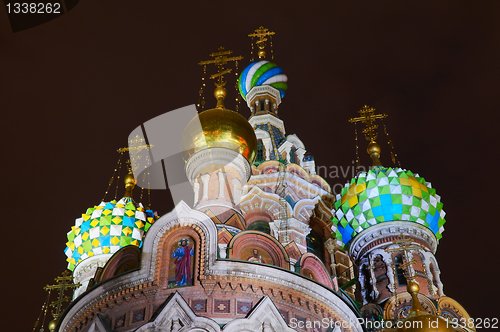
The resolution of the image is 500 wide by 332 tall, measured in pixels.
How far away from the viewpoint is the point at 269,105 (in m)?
25.0

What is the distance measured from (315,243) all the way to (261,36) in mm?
9170

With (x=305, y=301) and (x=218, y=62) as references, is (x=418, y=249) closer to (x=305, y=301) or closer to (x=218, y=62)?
(x=305, y=301)

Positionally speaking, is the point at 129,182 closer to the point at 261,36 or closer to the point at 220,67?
the point at 220,67

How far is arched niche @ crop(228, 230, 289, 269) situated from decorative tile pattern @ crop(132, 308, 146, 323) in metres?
1.77

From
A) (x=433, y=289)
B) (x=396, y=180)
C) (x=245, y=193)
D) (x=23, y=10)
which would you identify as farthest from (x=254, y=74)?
(x=23, y=10)

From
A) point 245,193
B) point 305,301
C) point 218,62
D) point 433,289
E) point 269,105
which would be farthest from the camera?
point 269,105

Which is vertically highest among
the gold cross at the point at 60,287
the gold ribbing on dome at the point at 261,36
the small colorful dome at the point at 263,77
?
the gold ribbing on dome at the point at 261,36

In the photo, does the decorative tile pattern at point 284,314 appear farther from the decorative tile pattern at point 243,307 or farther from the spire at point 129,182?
the spire at point 129,182

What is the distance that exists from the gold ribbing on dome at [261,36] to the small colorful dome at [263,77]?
26.4 inches

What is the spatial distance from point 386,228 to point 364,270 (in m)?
1.14

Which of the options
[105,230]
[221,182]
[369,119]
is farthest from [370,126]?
[105,230]

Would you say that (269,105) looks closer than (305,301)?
No

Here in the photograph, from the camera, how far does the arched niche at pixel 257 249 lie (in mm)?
11977

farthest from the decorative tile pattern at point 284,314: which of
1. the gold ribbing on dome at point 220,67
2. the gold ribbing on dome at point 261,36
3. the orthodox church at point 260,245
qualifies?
the gold ribbing on dome at point 261,36
